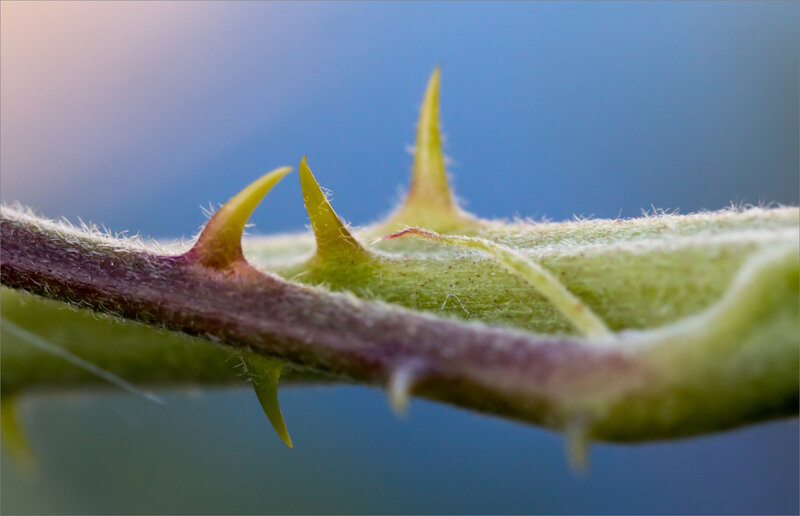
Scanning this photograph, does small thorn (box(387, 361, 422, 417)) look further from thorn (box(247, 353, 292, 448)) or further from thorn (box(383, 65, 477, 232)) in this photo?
thorn (box(383, 65, 477, 232))

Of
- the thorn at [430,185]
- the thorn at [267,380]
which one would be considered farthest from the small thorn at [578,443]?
the thorn at [430,185]

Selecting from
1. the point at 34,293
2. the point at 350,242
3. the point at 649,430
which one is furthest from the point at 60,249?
the point at 649,430

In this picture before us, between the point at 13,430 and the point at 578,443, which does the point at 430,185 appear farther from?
the point at 13,430

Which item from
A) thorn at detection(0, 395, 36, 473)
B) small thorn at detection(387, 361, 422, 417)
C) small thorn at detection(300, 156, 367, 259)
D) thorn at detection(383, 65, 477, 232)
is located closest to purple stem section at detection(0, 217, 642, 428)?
small thorn at detection(387, 361, 422, 417)

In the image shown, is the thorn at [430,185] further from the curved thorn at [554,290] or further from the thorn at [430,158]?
the curved thorn at [554,290]

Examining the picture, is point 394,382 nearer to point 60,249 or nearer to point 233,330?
point 233,330

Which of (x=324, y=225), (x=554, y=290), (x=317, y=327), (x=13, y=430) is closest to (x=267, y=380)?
(x=317, y=327)
